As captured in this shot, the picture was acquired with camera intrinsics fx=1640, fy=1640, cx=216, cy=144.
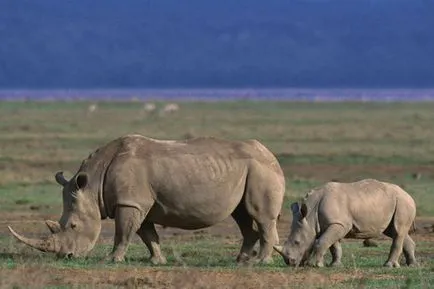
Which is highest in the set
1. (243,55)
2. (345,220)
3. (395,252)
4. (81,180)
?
(81,180)

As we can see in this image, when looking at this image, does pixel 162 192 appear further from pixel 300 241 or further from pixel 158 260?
pixel 300 241

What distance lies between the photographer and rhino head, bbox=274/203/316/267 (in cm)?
1841

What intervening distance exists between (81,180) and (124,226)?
2.41ft

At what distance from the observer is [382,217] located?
19.0 m

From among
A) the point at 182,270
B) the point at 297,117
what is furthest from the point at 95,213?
the point at 297,117

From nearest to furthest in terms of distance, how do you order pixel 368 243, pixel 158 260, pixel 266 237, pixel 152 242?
pixel 158 260
pixel 152 242
pixel 266 237
pixel 368 243

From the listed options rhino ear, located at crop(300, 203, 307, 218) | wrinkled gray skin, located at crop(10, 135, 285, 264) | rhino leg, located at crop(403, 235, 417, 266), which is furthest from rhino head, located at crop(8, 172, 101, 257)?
rhino leg, located at crop(403, 235, 417, 266)

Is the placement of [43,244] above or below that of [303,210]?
below

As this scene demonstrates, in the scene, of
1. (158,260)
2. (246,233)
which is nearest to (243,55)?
(246,233)

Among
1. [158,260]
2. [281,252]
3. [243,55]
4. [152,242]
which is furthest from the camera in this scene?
[243,55]

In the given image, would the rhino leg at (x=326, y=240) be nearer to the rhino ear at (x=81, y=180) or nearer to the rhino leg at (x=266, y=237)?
the rhino leg at (x=266, y=237)

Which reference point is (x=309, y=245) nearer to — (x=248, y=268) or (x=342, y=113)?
(x=248, y=268)

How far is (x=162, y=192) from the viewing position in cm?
1888

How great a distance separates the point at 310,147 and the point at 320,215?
28142mm
